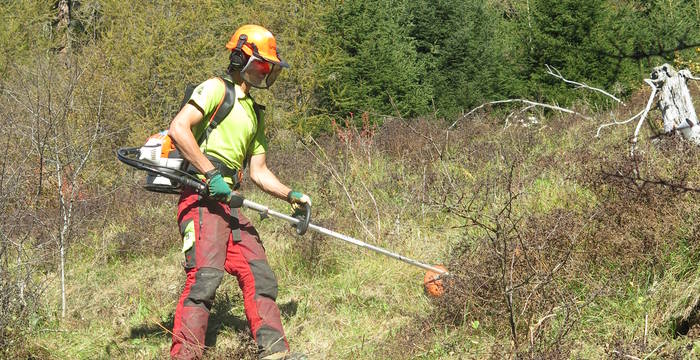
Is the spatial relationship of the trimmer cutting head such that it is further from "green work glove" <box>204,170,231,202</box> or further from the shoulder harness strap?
the shoulder harness strap

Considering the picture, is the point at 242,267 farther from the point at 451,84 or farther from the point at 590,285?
the point at 451,84

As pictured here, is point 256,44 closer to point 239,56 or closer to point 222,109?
point 239,56

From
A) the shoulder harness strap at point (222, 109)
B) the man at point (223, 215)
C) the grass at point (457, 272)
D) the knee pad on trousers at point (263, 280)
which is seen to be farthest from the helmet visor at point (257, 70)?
the grass at point (457, 272)

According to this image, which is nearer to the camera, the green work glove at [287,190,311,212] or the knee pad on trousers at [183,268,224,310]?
the knee pad on trousers at [183,268,224,310]

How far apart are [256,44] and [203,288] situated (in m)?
1.54

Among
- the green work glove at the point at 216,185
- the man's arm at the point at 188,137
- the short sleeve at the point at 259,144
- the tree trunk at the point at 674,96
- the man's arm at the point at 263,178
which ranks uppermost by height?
the tree trunk at the point at 674,96

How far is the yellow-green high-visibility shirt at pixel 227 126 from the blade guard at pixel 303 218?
0.51m

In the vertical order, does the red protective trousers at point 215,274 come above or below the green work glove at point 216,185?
below

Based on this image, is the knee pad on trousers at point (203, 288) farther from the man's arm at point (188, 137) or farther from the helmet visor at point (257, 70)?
the helmet visor at point (257, 70)

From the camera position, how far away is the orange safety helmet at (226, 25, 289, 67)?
4.59 meters

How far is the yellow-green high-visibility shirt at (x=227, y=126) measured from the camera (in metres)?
4.42

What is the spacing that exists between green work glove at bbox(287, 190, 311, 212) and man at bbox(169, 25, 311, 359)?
1.22 ft

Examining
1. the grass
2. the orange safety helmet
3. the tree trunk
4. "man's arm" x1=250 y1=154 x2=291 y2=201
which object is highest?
the orange safety helmet

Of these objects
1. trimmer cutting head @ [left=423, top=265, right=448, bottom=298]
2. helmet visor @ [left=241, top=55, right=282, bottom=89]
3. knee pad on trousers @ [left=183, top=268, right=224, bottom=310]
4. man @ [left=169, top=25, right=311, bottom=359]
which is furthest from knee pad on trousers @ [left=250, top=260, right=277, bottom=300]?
helmet visor @ [left=241, top=55, right=282, bottom=89]
